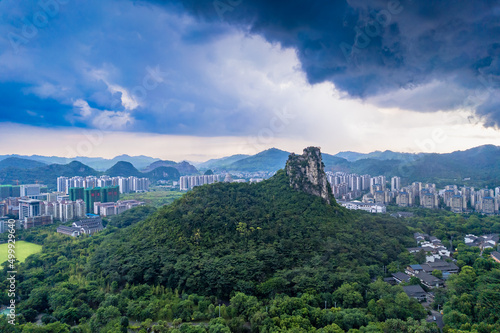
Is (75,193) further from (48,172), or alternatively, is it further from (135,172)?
(135,172)

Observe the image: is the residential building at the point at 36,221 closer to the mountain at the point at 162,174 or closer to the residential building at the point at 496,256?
the residential building at the point at 496,256

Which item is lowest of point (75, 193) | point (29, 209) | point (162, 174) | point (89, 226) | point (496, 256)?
point (496, 256)

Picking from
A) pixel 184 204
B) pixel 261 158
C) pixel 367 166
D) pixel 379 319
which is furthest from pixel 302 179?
pixel 261 158

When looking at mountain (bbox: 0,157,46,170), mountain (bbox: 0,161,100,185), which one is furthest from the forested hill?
mountain (bbox: 0,157,46,170)

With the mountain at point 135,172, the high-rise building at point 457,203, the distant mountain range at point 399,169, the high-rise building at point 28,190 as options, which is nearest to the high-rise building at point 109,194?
the high-rise building at point 28,190

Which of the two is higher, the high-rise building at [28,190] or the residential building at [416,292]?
the high-rise building at [28,190]

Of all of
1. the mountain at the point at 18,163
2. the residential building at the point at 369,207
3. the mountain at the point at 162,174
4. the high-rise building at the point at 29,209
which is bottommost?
the residential building at the point at 369,207

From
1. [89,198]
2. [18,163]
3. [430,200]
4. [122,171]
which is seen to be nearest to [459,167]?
[430,200]
